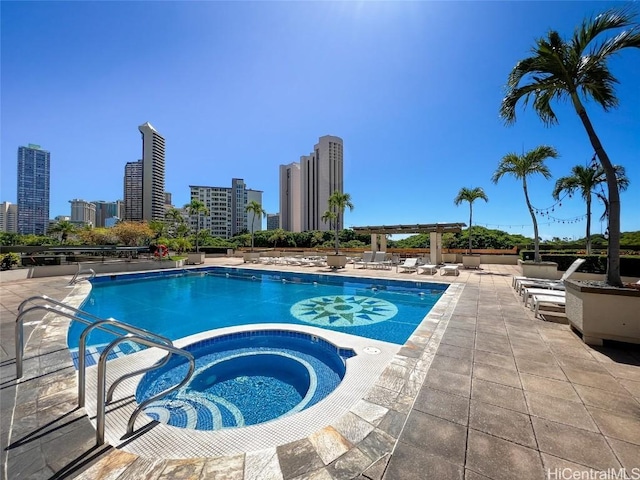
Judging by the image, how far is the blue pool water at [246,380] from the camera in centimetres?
324

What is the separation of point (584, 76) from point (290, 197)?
255ft

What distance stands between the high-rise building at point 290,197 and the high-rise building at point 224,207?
29.0 ft

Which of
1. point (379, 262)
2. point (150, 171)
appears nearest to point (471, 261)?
point (379, 262)

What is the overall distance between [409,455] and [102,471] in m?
2.09

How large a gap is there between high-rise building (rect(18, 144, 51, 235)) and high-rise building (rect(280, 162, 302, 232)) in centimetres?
5391

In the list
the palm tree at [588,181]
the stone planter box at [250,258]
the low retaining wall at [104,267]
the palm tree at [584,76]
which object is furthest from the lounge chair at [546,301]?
the stone planter box at [250,258]

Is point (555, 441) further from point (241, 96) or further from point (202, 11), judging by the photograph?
point (241, 96)

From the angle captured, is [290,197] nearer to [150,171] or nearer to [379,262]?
[150,171]

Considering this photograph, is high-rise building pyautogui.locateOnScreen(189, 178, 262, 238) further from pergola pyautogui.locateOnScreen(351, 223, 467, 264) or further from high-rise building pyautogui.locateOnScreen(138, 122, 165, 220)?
pergola pyautogui.locateOnScreen(351, 223, 467, 264)

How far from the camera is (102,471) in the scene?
1.71 metres

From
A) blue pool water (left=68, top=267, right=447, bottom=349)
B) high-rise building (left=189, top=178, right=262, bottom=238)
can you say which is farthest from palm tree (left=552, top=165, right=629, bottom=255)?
high-rise building (left=189, top=178, right=262, bottom=238)

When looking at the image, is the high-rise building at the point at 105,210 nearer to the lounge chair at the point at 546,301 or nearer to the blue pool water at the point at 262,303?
the blue pool water at the point at 262,303

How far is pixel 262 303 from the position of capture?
8688 millimetres

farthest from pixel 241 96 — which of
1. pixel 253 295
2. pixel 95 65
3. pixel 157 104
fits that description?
pixel 253 295
